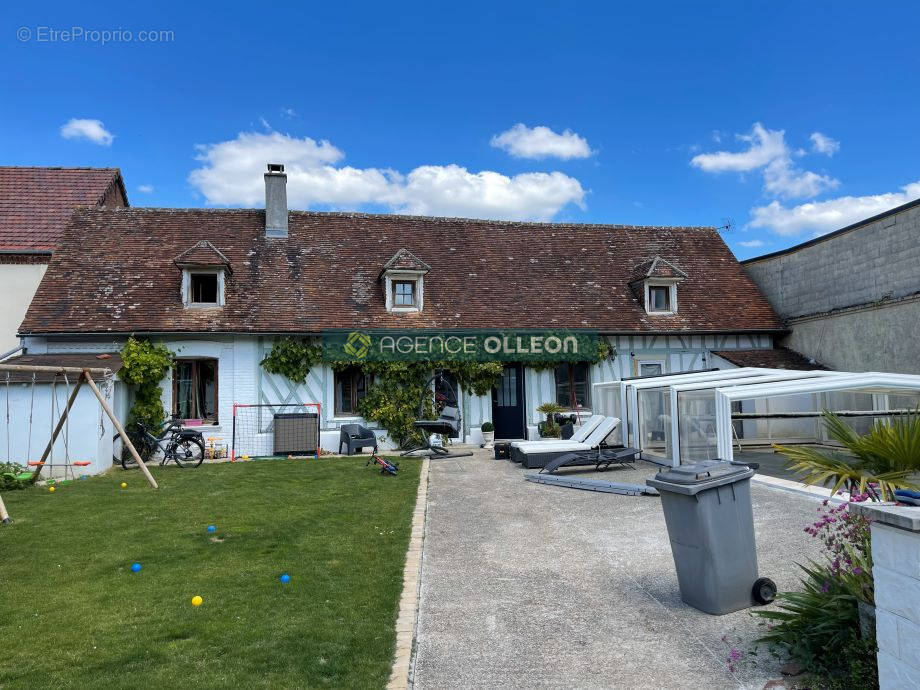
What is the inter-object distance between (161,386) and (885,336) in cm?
1650

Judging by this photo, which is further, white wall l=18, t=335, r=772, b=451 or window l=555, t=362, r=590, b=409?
window l=555, t=362, r=590, b=409

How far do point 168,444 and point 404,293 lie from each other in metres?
6.69

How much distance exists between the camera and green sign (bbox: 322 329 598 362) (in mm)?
15406

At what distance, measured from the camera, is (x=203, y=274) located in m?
15.6

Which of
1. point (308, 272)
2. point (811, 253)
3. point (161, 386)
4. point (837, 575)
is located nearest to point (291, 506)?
point (837, 575)

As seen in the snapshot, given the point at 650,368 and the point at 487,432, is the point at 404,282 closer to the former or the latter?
the point at 487,432

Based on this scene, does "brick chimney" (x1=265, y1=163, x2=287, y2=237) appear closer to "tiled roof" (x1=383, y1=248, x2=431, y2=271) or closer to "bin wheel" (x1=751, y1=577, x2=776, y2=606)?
"tiled roof" (x1=383, y1=248, x2=431, y2=271)

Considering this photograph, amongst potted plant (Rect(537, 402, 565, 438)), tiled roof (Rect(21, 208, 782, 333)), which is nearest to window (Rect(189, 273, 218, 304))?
tiled roof (Rect(21, 208, 782, 333))

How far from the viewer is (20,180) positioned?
1920 cm

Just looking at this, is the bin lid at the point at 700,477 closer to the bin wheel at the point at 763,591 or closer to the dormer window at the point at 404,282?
the bin wheel at the point at 763,591

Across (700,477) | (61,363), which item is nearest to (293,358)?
(61,363)

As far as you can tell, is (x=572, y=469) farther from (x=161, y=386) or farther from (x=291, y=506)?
(x=161, y=386)

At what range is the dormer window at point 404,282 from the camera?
53.0ft

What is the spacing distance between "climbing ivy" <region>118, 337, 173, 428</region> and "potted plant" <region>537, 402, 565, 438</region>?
8999 mm
